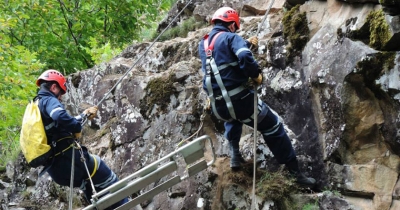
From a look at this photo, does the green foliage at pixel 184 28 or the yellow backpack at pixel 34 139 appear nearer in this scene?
the yellow backpack at pixel 34 139

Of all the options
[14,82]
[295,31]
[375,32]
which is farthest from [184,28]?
[375,32]

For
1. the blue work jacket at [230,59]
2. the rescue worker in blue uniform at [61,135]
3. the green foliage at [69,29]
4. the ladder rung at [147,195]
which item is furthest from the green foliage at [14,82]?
the blue work jacket at [230,59]

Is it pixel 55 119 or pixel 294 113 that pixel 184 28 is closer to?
pixel 294 113

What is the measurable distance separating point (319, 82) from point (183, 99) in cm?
254

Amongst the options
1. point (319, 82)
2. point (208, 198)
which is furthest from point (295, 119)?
A: point (208, 198)

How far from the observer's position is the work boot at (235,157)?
632cm

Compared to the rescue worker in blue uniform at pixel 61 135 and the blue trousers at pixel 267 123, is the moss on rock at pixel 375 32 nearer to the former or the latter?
the blue trousers at pixel 267 123

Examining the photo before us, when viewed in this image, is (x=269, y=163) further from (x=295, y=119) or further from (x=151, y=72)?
(x=151, y=72)

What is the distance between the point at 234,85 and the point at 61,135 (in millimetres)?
2382

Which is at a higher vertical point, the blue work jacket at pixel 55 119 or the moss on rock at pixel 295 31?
the moss on rock at pixel 295 31

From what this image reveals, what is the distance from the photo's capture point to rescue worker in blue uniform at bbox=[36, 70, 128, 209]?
5.82 m

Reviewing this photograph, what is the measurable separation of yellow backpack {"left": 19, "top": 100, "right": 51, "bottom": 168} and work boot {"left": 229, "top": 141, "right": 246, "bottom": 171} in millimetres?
2439

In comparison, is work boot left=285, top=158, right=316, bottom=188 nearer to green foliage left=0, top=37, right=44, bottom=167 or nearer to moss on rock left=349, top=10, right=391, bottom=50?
moss on rock left=349, top=10, right=391, bottom=50

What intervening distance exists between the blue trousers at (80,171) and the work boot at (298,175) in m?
2.57
